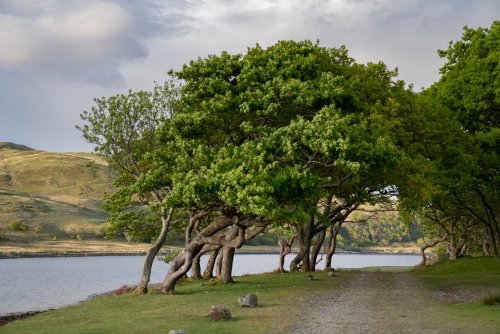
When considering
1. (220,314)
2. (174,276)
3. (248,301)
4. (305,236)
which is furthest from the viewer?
(305,236)

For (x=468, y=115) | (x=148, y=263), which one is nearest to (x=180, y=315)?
(x=148, y=263)

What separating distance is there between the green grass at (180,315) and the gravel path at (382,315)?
123 cm

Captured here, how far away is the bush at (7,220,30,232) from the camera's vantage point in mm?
185750

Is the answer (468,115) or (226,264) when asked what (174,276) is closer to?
(226,264)

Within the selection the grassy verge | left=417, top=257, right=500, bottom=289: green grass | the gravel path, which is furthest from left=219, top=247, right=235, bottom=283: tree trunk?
left=417, top=257, right=500, bottom=289: green grass

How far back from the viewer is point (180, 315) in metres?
24.1

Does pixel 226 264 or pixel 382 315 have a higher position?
pixel 226 264

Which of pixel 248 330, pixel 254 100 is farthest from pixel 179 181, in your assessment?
pixel 248 330

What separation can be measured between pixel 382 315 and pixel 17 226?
620ft

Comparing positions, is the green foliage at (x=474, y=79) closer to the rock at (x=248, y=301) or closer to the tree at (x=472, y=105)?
the tree at (x=472, y=105)

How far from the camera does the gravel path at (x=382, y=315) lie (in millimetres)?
19453

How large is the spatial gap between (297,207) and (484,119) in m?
26.1

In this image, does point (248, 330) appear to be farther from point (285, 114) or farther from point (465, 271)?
point (465, 271)

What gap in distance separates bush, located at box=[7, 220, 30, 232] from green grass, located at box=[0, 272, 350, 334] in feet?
559
